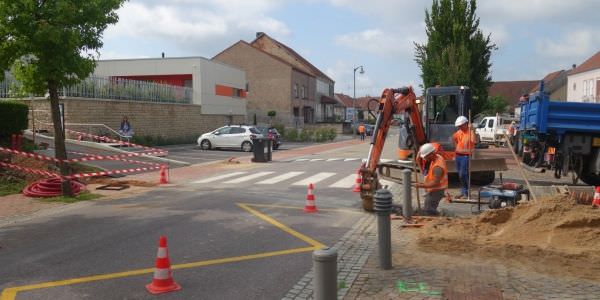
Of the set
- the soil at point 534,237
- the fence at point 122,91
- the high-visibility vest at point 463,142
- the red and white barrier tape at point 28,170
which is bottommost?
the soil at point 534,237

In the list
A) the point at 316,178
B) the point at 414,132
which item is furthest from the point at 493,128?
the point at 414,132

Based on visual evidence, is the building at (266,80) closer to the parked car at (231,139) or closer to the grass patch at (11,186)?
the parked car at (231,139)

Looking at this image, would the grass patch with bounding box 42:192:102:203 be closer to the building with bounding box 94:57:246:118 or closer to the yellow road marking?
the yellow road marking

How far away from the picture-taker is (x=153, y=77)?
39.5m

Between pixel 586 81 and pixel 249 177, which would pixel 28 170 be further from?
pixel 586 81

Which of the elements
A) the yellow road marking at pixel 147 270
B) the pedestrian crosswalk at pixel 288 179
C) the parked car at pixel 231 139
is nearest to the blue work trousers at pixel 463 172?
the pedestrian crosswalk at pixel 288 179

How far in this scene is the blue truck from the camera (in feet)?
41.8

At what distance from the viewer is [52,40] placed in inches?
414

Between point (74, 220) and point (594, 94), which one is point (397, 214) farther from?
point (594, 94)

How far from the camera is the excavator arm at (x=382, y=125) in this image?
9922mm

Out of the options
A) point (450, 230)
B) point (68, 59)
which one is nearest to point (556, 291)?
point (450, 230)

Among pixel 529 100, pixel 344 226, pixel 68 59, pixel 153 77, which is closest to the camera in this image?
pixel 344 226

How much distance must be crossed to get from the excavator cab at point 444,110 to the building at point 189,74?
80.4 ft

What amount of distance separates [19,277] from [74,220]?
3.55 meters
